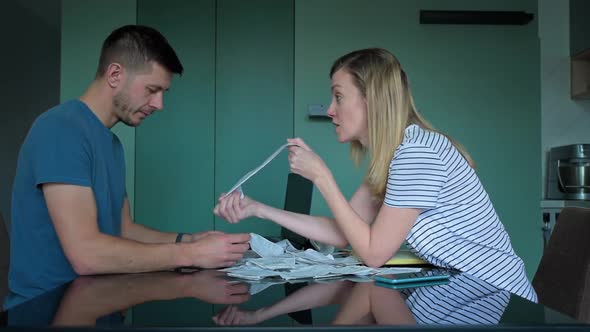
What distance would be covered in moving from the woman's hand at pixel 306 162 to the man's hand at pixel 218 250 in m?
0.24

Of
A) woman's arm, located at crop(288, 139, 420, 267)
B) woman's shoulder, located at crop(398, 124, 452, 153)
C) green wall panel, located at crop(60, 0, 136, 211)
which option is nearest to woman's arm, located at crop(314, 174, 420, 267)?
woman's arm, located at crop(288, 139, 420, 267)

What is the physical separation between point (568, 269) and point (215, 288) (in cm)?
90

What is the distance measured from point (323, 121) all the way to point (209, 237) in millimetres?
2596

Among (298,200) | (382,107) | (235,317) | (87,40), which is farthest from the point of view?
(87,40)

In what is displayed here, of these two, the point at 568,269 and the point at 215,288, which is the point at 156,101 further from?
the point at 568,269

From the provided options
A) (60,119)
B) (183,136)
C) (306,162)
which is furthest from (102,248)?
(183,136)

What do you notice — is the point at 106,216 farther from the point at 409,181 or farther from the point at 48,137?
the point at 409,181

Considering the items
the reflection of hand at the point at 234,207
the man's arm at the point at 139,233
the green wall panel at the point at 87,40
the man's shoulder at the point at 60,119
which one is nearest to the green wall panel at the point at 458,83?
the green wall panel at the point at 87,40

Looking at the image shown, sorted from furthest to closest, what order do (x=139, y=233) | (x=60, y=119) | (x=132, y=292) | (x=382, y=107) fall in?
(x=139, y=233) < (x=382, y=107) < (x=60, y=119) < (x=132, y=292)

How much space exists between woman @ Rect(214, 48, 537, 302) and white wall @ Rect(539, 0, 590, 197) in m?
2.83

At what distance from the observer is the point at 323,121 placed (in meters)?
3.78

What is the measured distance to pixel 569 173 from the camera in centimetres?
355

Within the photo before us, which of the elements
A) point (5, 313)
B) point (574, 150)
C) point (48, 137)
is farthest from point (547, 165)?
point (5, 313)

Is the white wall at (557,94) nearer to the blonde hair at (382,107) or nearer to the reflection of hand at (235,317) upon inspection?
the blonde hair at (382,107)
